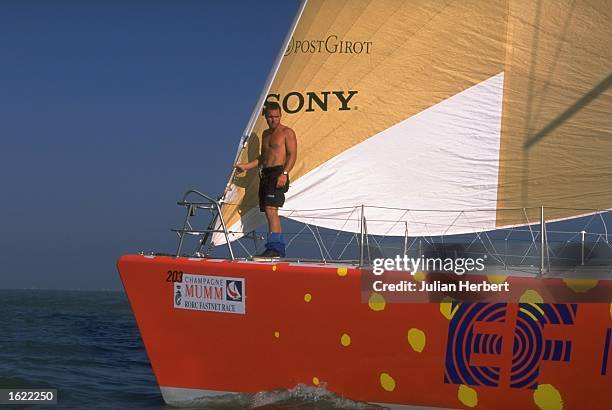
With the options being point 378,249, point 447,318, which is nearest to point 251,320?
point 378,249

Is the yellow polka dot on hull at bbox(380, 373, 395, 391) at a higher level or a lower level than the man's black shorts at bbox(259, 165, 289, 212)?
lower

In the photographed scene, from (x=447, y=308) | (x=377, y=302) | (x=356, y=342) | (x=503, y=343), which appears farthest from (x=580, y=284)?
(x=356, y=342)

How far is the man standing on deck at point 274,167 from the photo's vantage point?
29.5 feet

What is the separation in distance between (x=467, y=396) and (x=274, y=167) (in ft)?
10.6

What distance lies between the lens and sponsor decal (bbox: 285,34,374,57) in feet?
31.2

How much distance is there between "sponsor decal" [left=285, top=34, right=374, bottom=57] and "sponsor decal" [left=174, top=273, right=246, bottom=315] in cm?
287

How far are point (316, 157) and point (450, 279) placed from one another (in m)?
2.57

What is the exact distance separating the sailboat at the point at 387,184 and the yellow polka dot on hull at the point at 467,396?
0.02m

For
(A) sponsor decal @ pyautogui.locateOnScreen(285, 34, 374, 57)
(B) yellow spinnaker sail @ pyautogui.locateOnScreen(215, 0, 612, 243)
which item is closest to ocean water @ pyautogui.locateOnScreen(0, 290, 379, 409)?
(B) yellow spinnaker sail @ pyautogui.locateOnScreen(215, 0, 612, 243)

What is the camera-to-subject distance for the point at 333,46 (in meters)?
9.55

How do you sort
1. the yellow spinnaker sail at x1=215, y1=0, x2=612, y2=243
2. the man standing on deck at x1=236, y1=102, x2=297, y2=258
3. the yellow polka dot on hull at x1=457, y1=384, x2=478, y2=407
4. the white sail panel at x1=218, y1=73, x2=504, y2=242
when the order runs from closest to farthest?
the yellow polka dot on hull at x1=457, y1=384, x2=478, y2=407
the man standing on deck at x1=236, y1=102, x2=297, y2=258
the yellow spinnaker sail at x1=215, y1=0, x2=612, y2=243
the white sail panel at x1=218, y1=73, x2=504, y2=242

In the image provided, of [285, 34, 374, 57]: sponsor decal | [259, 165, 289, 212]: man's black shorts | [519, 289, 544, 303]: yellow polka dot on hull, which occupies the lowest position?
[519, 289, 544, 303]: yellow polka dot on hull

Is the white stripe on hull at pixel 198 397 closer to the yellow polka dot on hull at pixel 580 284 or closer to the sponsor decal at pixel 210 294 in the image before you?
the sponsor decal at pixel 210 294

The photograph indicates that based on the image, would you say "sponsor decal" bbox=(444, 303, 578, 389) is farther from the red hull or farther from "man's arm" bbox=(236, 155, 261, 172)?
"man's arm" bbox=(236, 155, 261, 172)
